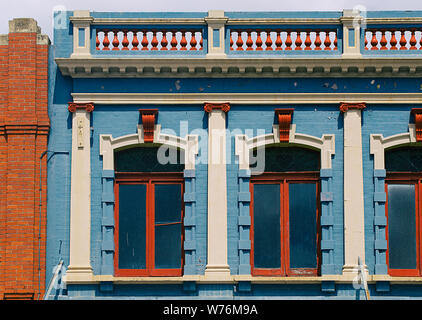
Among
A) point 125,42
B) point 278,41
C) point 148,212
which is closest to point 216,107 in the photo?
point 278,41

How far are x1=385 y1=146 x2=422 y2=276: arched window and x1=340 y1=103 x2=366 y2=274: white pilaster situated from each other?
70 cm

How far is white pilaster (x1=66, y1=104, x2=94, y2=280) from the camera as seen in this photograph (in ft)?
58.3

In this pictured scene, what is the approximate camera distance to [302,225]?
1816cm

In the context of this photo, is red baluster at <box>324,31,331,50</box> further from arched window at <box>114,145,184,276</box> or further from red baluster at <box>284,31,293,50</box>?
arched window at <box>114,145,184,276</box>

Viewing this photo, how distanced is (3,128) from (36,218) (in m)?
2.06

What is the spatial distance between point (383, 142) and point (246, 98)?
302 cm

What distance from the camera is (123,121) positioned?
18312 millimetres

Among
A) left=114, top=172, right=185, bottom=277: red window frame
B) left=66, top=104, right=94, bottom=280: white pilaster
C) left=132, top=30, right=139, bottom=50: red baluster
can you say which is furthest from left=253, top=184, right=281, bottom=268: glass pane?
left=132, top=30, right=139, bottom=50: red baluster
